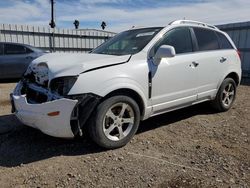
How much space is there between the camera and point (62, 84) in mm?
3555

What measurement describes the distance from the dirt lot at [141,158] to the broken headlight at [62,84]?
Result: 855mm

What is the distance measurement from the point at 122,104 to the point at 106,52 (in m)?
1.27

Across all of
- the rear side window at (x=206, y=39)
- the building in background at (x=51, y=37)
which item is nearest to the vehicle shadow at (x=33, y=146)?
the rear side window at (x=206, y=39)

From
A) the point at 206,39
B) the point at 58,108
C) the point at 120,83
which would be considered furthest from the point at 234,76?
the point at 58,108

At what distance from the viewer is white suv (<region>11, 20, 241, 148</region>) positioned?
3.53 m

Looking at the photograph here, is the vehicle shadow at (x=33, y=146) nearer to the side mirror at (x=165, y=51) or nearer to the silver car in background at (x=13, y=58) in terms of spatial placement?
the side mirror at (x=165, y=51)

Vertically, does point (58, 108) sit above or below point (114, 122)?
above

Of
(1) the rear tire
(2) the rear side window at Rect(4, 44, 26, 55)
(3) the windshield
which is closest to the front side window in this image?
(3) the windshield

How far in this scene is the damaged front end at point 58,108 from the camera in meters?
3.46

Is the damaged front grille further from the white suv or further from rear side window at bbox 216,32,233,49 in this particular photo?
rear side window at bbox 216,32,233,49

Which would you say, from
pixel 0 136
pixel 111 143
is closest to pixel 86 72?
pixel 111 143

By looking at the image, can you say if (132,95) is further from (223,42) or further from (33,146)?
(223,42)

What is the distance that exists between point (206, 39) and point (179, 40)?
33.1 inches

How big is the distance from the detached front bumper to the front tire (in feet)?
1.06
